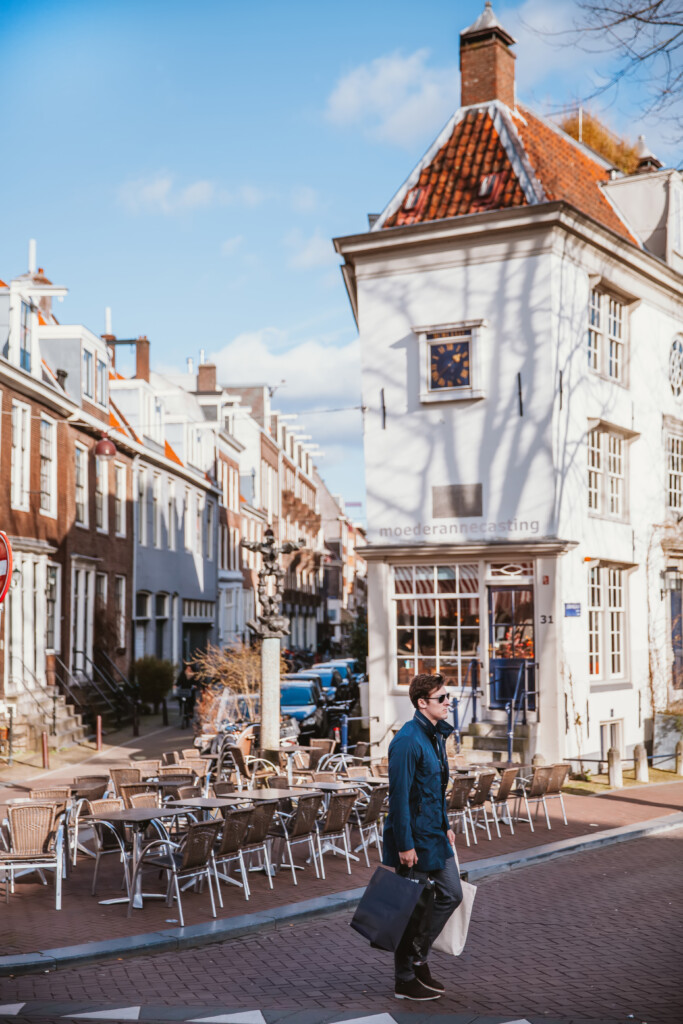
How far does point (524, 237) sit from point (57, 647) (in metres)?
14.7

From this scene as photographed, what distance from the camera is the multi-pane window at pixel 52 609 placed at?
26672mm

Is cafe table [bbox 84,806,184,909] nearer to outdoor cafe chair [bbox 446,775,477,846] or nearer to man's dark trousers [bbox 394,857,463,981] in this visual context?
man's dark trousers [bbox 394,857,463,981]

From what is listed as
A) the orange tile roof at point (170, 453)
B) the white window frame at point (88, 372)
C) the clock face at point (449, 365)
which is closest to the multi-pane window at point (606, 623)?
the clock face at point (449, 365)

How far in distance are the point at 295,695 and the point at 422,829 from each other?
17.4 meters

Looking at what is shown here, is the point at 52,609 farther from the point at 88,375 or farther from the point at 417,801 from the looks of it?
the point at 417,801

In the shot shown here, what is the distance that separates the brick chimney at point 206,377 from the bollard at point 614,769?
36533 mm

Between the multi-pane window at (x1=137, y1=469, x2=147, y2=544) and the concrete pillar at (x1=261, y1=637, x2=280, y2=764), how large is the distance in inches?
725

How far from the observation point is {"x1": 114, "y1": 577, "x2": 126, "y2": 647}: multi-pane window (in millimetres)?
32228

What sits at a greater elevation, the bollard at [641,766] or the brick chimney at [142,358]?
the brick chimney at [142,358]

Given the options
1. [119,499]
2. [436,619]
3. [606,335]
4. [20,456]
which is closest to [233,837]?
[436,619]

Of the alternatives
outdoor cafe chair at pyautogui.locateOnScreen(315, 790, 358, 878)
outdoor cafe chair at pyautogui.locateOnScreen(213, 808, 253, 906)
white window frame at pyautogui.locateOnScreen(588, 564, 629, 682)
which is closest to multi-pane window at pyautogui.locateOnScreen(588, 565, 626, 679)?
white window frame at pyautogui.locateOnScreen(588, 564, 629, 682)

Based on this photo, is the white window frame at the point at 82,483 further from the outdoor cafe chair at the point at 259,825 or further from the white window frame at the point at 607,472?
the outdoor cafe chair at the point at 259,825

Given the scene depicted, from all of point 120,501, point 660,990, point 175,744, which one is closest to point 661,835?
point 660,990

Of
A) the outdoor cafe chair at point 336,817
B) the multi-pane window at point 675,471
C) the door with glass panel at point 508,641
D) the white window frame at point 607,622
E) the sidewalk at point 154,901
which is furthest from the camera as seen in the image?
the multi-pane window at point 675,471
